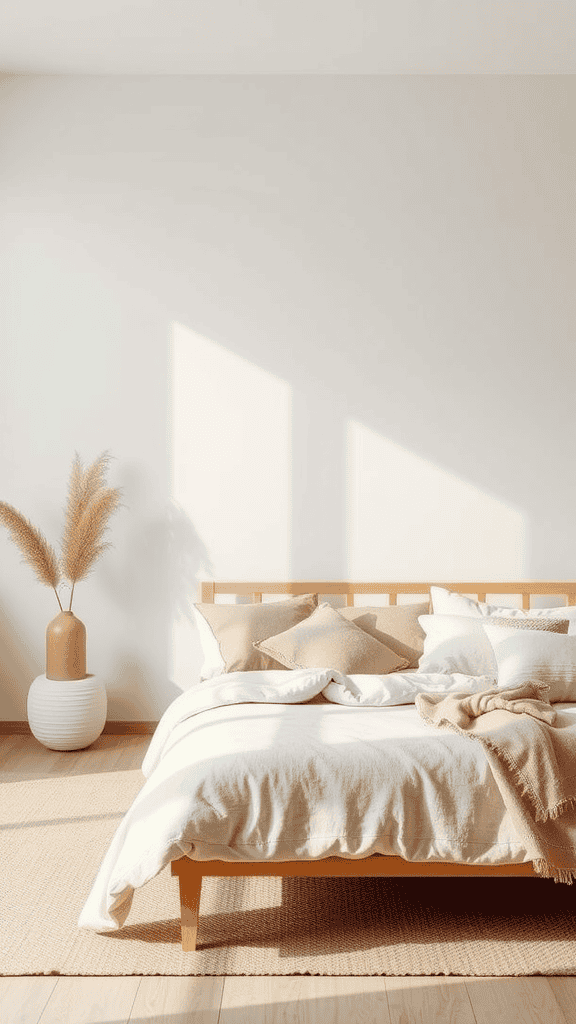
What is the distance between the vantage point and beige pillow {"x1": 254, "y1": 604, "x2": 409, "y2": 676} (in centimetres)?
341

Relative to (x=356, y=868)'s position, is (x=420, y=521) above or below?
above

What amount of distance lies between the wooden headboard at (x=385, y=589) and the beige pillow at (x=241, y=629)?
0.33 meters

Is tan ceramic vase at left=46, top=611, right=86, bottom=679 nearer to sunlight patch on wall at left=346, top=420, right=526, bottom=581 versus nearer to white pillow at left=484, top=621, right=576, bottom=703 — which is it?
sunlight patch on wall at left=346, top=420, right=526, bottom=581

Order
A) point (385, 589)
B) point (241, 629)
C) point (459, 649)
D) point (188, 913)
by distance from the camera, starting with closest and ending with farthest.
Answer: point (188, 913) < point (459, 649) < point (241, 629) < point (385, 589)

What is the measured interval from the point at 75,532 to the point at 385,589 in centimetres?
147

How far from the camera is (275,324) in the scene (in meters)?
4.15

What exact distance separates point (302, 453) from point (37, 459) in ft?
4.22

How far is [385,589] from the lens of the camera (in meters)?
4.12

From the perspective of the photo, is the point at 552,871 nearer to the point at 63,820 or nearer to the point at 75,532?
the point at 63,820

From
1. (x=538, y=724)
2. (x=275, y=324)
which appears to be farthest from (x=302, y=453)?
(x=538, y=724)

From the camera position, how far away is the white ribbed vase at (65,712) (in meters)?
3.83

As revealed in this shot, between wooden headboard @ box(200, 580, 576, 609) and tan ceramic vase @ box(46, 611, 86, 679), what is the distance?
0.61 m

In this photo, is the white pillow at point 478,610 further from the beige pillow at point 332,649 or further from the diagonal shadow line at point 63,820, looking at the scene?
the diagonal shadow line at point 63,820

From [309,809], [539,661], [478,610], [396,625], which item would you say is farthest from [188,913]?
[478,610]
